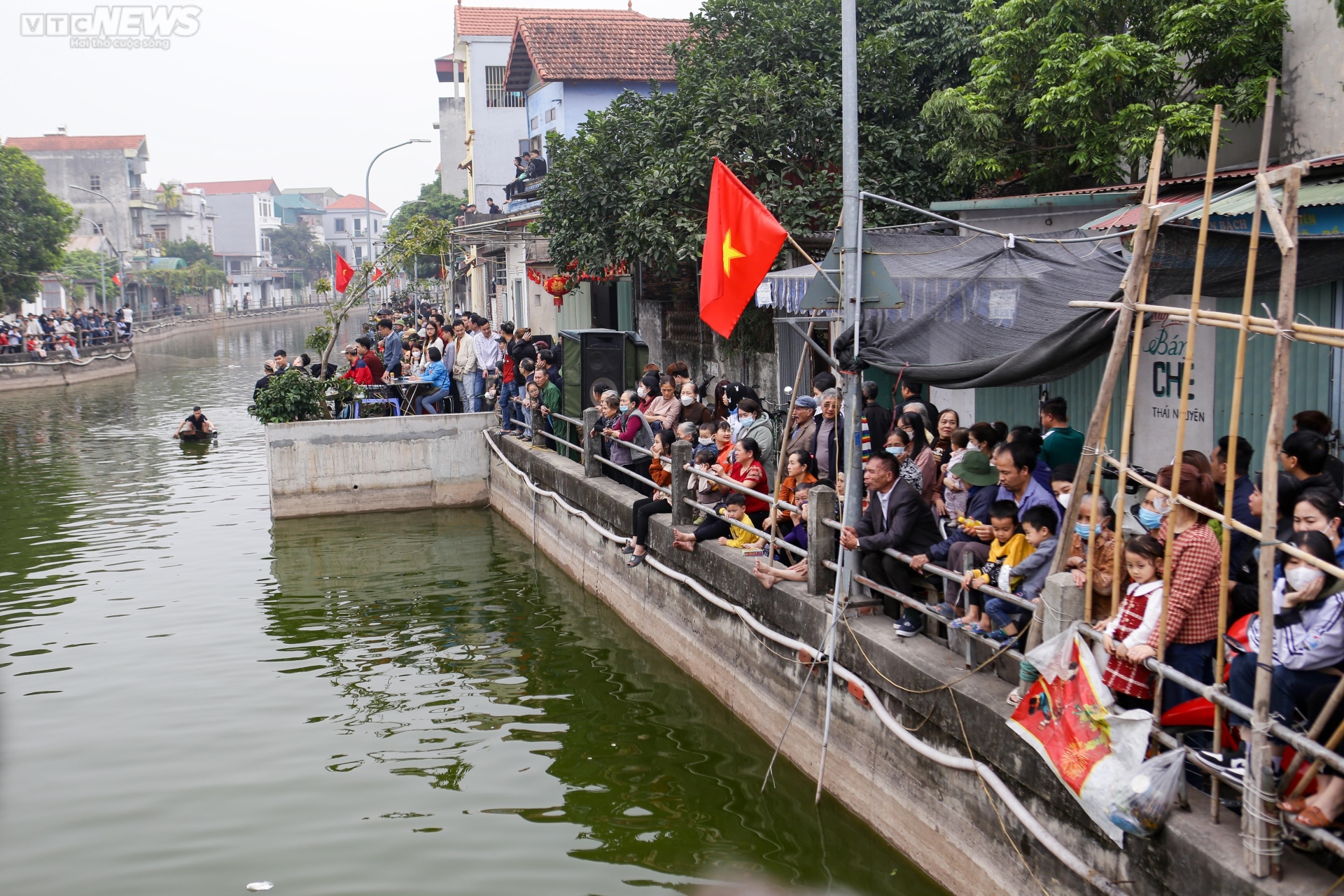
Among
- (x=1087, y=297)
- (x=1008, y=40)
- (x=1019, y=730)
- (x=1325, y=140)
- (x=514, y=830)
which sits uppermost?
(x=1008, y=40)

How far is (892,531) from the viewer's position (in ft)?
24.6

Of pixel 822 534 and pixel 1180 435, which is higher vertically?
pixel 1180 435

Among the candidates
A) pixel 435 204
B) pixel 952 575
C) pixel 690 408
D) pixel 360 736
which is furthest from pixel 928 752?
pixel 435 204

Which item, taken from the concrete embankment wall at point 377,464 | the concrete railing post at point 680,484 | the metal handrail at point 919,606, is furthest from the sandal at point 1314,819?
the concrete embankment wall at point 377,464

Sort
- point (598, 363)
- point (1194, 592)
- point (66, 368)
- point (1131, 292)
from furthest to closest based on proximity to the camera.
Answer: point (66, 368)
point (598, 363)
point (1131, 292)
point (1194, 592)

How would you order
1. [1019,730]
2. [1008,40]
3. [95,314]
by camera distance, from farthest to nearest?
1. [95,314]
2. [1008,40]
3. [1019,730]

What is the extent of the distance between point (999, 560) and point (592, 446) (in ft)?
25.0

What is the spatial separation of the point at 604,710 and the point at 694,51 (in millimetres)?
10288

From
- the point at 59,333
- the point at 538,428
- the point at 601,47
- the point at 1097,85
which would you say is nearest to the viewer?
the point at 1097,85

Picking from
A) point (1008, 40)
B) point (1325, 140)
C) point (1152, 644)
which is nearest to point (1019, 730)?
point (1152, 644)

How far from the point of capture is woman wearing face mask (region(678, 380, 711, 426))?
40.4 feet

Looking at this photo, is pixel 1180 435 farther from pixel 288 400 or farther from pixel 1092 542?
pixel 288 400

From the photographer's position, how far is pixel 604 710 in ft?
32.9

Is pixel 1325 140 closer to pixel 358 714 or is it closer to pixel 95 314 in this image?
pixel 358 714
